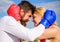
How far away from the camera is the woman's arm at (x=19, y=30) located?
5.88ft

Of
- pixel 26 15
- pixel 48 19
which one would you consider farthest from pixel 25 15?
pixel 48 19

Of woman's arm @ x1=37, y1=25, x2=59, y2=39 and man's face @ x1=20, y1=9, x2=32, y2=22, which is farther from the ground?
man's face @ x1=20, y1=9, x2=32, y2=22

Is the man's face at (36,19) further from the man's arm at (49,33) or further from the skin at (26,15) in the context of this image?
the man's arm at (49,33)

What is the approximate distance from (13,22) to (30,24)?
34 centimetres

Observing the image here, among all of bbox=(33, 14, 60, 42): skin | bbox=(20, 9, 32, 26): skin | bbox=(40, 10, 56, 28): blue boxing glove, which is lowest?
bbox=(33, 14, 60, 42): skin

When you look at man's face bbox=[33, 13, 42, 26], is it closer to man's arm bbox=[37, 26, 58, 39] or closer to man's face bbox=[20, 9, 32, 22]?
man's face bbox=[20, 9, 32, 22]

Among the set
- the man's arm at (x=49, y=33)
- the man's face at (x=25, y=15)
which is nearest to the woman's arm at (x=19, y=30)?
the man's arm at (x=49, y=33)

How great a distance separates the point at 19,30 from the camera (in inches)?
70.3

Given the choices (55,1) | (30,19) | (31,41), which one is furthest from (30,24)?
(55,1)

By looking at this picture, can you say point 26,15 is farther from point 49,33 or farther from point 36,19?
point 49,33

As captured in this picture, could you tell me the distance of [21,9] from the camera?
1.96 meters

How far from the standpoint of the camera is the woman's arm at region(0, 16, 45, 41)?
1791 millimetres

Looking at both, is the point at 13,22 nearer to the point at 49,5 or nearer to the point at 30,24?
the point at 30,24

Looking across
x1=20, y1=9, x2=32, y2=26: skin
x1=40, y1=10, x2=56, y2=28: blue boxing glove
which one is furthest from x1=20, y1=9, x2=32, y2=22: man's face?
x1=40, y1=10, x2=56, y2=28: blue boxing glove
